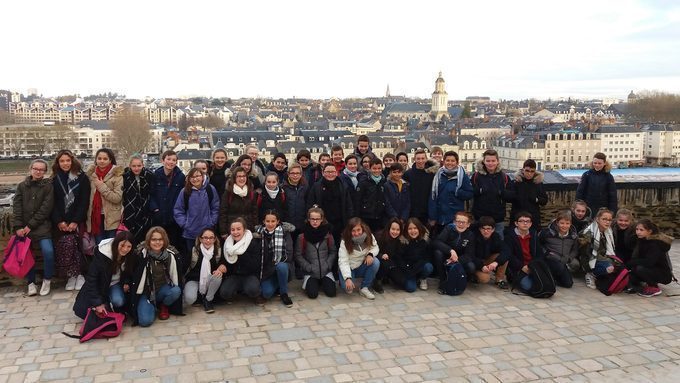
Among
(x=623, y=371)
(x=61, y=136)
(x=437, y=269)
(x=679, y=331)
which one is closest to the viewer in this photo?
(x=623, y=371)

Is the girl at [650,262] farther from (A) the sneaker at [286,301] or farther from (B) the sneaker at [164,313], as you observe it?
(B) the sneaker at [164,313]

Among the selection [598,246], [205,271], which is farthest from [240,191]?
[598,246]

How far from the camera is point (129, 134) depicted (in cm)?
7550

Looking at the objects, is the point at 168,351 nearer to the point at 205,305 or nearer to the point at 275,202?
the point at 205,305

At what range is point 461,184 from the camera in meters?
7.10

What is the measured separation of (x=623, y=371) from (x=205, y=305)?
377 centimetres

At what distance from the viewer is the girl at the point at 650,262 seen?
6707 mm

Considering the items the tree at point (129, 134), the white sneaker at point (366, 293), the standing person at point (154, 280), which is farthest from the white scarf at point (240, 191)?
the tree at point (129, 134)

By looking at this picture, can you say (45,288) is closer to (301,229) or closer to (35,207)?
(35,207)

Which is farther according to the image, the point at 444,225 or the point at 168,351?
the point at 444,225

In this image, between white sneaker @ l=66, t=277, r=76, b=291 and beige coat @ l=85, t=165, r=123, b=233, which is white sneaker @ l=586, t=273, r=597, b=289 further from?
white sneaker @ l=66, t=277, r=76, b=291

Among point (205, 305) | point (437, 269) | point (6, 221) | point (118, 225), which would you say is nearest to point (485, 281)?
point (437, 269)

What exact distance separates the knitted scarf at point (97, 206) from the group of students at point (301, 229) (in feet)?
0.05

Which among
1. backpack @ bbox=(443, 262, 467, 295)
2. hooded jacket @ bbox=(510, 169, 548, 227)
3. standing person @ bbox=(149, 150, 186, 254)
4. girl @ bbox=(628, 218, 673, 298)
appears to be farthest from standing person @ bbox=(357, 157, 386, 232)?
girl @ bbox=(628, 218, 673, 298)
